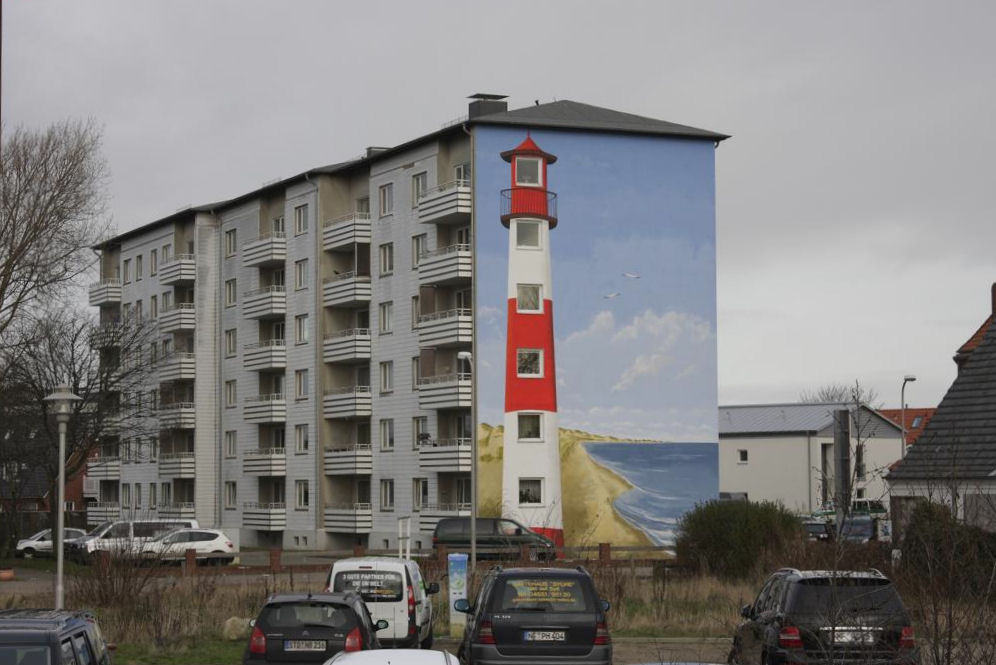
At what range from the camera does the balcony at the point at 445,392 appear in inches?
2341

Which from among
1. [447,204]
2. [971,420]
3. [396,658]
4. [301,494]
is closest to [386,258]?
[447,204]

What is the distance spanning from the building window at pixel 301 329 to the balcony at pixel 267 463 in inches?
206

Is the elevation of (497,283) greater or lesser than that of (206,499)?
greater

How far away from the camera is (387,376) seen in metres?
65.6

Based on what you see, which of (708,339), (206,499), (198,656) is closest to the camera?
(198,656)

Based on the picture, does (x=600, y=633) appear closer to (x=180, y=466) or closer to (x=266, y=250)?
(x=266, y=250)

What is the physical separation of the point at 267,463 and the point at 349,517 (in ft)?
25.0

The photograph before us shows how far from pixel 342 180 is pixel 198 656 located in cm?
4711

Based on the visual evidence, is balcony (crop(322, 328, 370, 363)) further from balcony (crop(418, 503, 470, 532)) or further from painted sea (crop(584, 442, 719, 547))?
painted sea (crop(584, 442, 719, 547))

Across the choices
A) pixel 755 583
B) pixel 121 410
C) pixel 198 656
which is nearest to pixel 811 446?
pixel 121 410

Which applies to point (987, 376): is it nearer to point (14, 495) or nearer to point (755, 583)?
A: point (755, 583)

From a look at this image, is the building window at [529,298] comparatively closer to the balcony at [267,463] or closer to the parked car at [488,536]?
the parked car at [488,536]

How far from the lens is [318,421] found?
68.7 metres

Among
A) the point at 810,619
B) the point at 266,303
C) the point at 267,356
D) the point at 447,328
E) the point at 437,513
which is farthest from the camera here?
the point at 266,303
